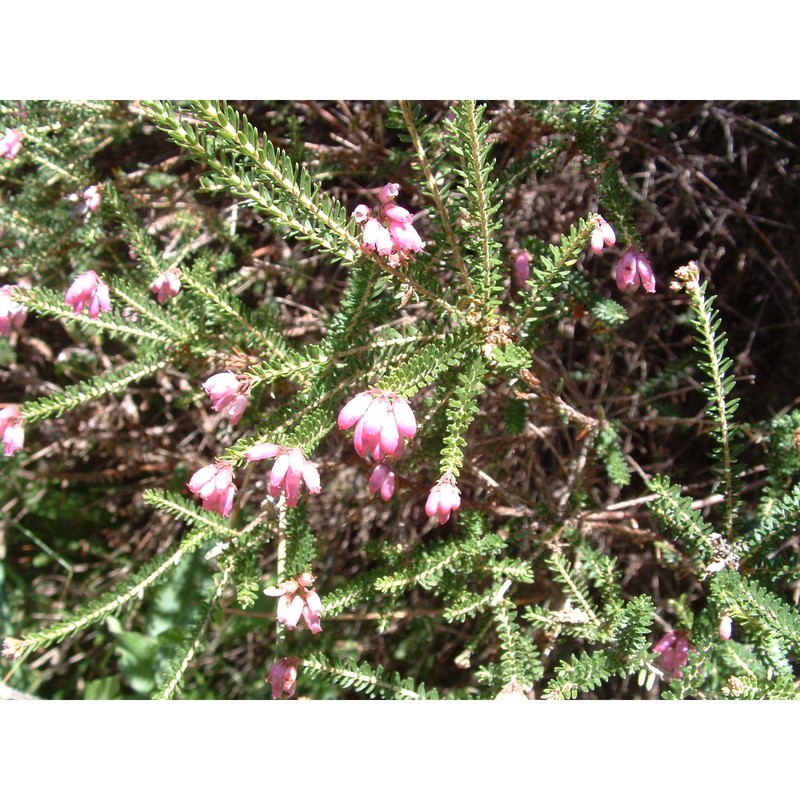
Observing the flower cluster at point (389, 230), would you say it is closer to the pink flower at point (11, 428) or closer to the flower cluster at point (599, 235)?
the flower cluster at point (599, 235)

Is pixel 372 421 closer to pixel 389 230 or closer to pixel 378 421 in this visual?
pixel 378 421

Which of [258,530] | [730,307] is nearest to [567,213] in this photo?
[730,307]

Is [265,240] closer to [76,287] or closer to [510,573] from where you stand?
[76,287]

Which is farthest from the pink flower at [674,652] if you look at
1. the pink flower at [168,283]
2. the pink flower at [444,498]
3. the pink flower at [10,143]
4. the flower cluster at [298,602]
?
the pink flower at [10,143]

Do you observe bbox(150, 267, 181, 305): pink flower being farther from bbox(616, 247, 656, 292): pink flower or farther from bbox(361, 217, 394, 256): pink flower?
bbox(616, 247, 656, 292): pink flower

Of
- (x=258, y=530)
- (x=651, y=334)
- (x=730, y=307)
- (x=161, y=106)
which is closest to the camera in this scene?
(x=161, y=106)
